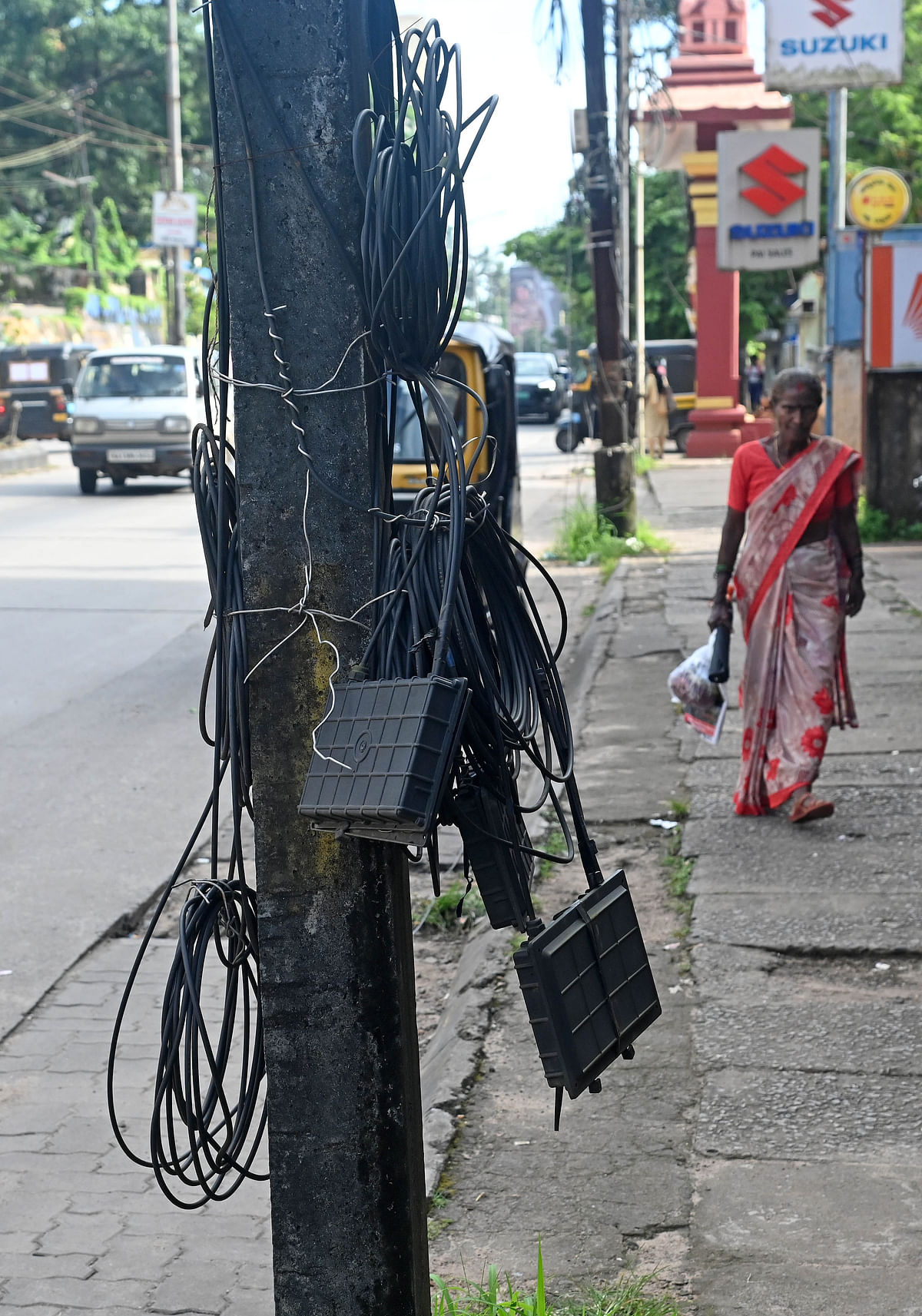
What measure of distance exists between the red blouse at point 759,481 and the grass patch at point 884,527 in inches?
336

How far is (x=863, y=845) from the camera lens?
5492 millimetres

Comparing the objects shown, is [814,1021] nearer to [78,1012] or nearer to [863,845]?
[863,845]

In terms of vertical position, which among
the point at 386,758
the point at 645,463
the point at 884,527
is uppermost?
the point at 386,758

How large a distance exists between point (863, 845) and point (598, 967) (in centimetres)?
349

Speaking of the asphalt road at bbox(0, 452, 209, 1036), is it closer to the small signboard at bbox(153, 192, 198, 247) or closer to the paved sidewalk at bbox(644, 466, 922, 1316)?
the paved sidewalk at bbox(644, 466, 922, 1316)

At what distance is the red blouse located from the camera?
5.64 meters

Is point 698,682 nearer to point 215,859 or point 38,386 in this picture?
point 215,859

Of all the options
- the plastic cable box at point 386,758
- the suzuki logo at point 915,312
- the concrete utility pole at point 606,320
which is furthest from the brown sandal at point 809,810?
the concrete utility pole at point 606,320

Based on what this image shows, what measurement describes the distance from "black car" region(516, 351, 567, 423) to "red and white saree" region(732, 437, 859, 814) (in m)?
35.6

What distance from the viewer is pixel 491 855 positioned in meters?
2.25

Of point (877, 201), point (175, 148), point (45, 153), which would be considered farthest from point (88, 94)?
point (877, 201)

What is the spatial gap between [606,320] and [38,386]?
17.8 metres

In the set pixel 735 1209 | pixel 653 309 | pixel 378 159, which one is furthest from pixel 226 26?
pixel 653 309

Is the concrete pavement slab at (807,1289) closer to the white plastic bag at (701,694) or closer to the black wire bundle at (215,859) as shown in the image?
the black wire bundle at (215,859)
